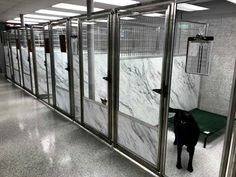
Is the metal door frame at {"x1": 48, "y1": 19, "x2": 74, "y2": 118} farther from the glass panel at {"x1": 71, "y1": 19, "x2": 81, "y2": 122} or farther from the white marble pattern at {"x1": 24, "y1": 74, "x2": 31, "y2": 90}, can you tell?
the white marble pattern at {"x1": 24, "y1": 74, "x2": 31, "y2": 90}

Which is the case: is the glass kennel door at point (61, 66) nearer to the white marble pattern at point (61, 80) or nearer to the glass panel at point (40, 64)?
the white marble pattern at point (61, 80)

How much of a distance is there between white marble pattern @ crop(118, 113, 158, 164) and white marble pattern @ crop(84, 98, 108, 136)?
1.13 feet

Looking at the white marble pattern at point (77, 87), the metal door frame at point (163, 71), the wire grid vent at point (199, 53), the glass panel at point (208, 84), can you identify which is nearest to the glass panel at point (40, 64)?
the white marble pattern at point (77, 87)

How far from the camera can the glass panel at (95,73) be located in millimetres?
2969

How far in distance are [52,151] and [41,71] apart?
3021mm

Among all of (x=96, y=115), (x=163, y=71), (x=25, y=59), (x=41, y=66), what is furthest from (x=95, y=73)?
(x=25, y=59)

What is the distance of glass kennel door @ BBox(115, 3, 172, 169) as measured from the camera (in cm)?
234

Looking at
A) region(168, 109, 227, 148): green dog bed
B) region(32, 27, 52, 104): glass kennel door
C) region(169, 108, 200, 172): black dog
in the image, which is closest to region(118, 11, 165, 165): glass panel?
region(169, 108, 200, 172): black dog

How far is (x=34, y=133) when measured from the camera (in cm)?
338

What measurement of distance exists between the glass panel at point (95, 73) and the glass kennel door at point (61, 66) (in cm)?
56

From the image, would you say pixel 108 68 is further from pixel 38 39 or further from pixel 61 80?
pixel 38 39

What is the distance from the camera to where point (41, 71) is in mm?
5223

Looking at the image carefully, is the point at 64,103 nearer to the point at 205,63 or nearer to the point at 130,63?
the point at 130,63

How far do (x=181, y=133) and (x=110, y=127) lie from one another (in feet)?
3.53
